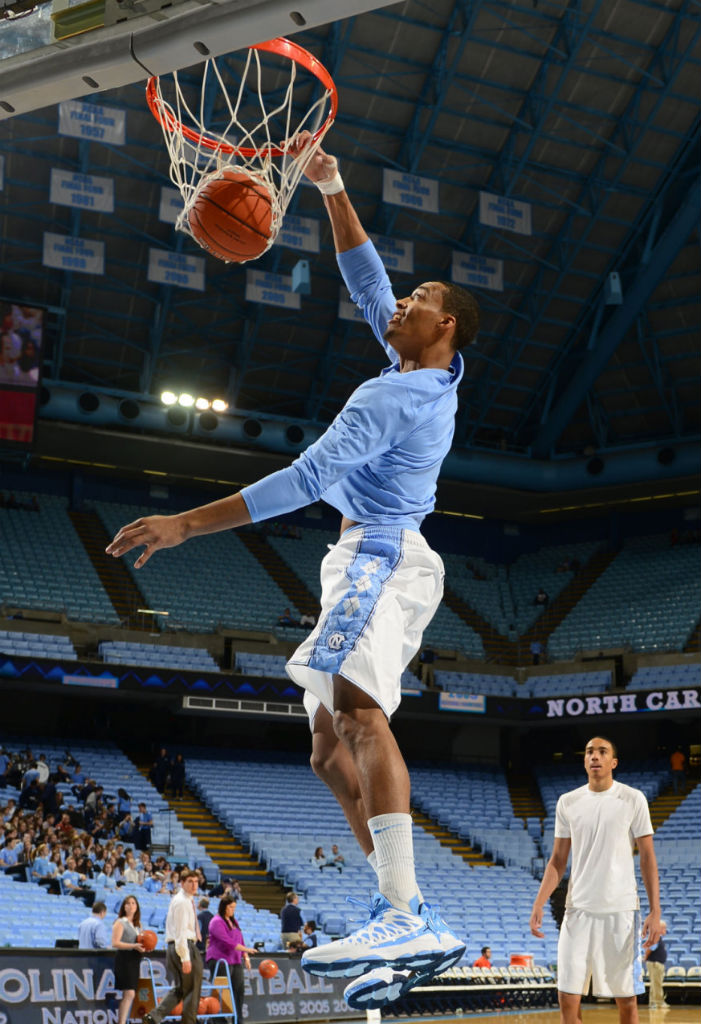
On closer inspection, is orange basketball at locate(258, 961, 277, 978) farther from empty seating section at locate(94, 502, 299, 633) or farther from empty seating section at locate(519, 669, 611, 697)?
empty seating section at locate(519, 669, 611, 697)

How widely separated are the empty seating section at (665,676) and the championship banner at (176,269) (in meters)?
13.6

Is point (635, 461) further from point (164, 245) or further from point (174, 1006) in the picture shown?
point (174, 1006)

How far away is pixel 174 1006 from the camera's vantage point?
1164 centimetres

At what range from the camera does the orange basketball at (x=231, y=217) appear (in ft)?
17.9

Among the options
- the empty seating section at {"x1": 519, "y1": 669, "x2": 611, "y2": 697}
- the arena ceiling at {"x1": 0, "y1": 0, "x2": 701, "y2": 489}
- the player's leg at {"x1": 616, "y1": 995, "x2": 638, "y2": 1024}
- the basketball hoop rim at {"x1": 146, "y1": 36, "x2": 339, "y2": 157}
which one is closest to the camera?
the basketball hoop rim at {"x1": 146, "y1": 36, "x2": 339, "y2": 157}

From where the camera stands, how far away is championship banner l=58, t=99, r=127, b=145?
68.1 feet

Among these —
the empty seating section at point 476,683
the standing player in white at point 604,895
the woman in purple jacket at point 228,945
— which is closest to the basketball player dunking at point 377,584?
the standing player in white at point 604,895

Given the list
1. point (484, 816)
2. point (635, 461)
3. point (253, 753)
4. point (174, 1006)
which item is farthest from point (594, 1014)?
point (635, 461)

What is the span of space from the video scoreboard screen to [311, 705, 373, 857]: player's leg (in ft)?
68.4

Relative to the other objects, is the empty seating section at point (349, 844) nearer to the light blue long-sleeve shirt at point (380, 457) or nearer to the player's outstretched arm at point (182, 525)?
the light blue long-sleeve shirt at point (380, 457)

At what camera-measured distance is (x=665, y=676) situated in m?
27.8

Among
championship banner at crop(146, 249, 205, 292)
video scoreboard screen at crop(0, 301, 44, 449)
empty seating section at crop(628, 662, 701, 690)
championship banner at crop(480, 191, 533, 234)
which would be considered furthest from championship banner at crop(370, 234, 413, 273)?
empty seating section at crop(628, 662, 701, 690)

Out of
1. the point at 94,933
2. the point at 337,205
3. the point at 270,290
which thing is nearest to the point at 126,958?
the point at 94,933

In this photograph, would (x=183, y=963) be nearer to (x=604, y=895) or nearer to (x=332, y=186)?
(x=604, y=895)
